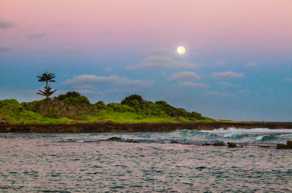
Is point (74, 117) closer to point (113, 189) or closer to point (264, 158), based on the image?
point (264, 158)

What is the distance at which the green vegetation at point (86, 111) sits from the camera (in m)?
152

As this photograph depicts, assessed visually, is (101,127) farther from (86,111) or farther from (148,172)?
(148,172)

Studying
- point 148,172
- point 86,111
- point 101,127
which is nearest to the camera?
point 148,172

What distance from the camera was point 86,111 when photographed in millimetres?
165250

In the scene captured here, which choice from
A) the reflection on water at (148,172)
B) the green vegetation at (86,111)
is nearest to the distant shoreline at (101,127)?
the green vegetation at (86,111)

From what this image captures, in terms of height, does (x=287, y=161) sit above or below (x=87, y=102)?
below

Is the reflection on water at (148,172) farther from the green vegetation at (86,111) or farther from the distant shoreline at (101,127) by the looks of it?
the green vegetation at (86,111)

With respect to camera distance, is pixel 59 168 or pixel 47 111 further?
pixel 47 111

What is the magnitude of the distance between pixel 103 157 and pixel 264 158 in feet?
49.1

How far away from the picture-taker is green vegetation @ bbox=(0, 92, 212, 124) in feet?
500

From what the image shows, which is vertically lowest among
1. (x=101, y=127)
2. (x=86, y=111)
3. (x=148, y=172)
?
(x=148, y=172)

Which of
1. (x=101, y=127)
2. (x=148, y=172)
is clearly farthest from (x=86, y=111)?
(x=148, y=172)

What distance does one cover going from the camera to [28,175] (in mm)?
36719

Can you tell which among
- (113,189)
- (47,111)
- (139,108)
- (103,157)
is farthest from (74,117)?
(113,189)
